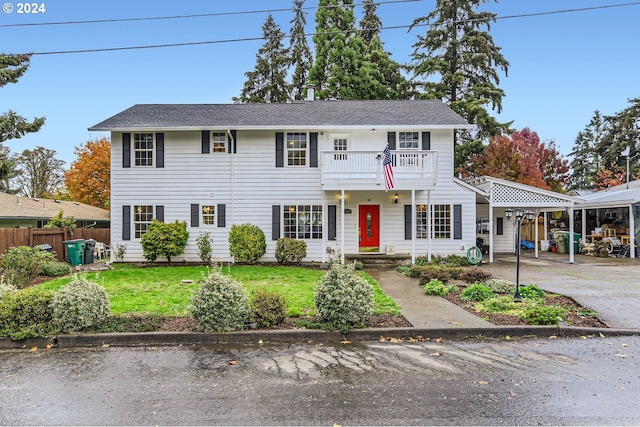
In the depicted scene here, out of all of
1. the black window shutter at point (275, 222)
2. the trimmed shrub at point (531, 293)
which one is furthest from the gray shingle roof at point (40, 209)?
the trimmed shrub at point (531, 293)

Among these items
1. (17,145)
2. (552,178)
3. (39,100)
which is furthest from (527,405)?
(17,145)

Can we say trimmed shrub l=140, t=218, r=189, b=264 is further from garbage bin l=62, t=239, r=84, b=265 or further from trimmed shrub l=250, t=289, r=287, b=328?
trimmed shrub l=250, t=289, r=287, b=328

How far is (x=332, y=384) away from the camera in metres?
4.56

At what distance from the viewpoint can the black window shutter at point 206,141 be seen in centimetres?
1612

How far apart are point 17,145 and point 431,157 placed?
127 ft

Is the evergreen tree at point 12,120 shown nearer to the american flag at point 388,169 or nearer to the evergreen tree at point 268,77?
the american flag at point 388,169

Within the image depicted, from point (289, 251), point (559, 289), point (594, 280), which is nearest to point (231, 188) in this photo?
point (289, 251)

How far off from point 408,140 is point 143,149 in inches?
400

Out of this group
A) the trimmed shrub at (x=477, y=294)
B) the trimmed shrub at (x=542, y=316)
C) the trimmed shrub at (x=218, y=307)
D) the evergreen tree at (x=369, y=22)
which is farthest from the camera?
the evergreen tree at (x=369, y=22)

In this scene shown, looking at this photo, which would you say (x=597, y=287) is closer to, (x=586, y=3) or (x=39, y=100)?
(x=586, y=3)

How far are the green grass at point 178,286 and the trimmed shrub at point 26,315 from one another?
932mm

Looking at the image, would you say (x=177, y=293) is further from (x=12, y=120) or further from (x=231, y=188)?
(x=12, y=120)

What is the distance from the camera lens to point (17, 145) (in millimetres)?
37969

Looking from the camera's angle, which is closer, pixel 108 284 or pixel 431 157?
pixel 108 284
